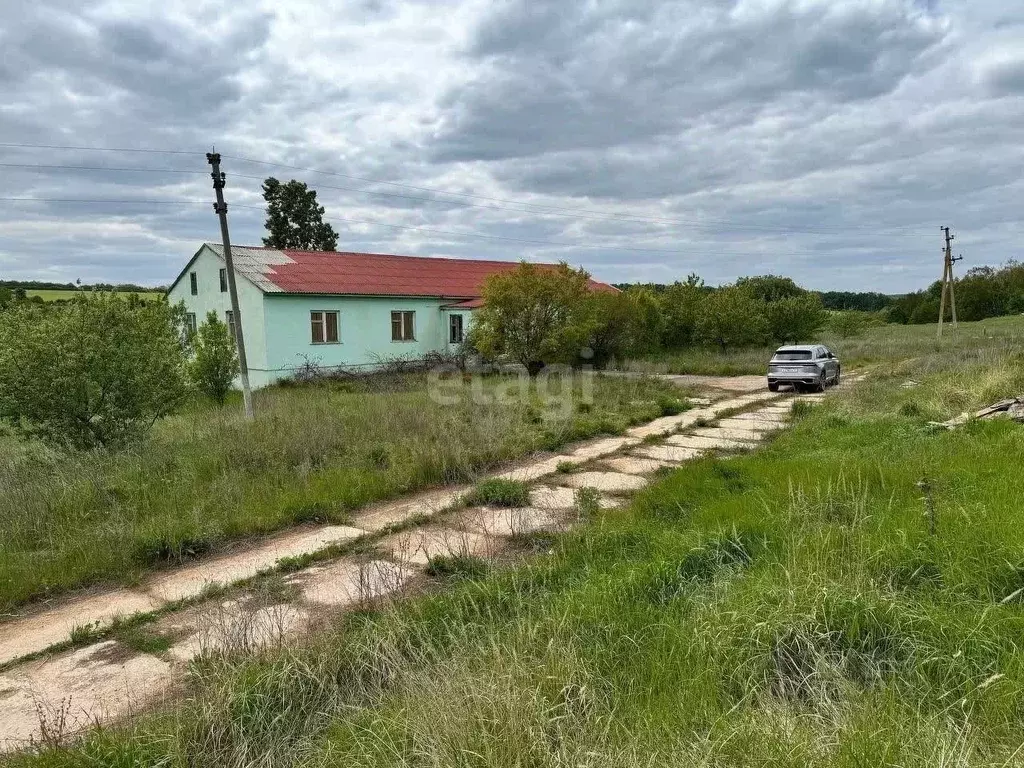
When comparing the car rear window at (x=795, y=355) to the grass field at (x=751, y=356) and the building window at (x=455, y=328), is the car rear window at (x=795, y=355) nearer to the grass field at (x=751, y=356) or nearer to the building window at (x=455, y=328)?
the grass field at (x=751, y=356)

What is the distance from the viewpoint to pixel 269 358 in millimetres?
22484

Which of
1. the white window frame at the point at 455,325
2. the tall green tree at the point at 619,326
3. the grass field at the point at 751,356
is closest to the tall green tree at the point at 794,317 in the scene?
the grass field at the point at 751,356

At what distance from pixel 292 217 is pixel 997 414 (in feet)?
145

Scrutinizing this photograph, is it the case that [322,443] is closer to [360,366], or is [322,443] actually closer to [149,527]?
[149,527]

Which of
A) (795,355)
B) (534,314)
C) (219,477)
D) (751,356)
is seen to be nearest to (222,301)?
(534,314)

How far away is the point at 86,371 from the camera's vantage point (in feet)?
28.1

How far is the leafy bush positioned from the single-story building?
12.7m

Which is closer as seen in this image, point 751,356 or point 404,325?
point 404,325

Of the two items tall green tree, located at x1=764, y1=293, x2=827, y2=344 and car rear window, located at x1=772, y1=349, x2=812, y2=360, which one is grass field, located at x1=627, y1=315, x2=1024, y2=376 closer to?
tall green tree, located at x1=764, y1=293, x2=827, y2=344

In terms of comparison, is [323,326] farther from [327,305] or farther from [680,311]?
[680,311]

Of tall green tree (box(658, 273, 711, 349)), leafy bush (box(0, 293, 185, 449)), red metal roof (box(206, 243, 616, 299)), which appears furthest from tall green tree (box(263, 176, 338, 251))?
leafy bush (box(0, 293, 185, 449))

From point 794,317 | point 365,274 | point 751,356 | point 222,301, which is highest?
point 365,274

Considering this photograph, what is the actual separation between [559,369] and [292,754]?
1932cm

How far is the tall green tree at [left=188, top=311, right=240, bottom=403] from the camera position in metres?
16.9
